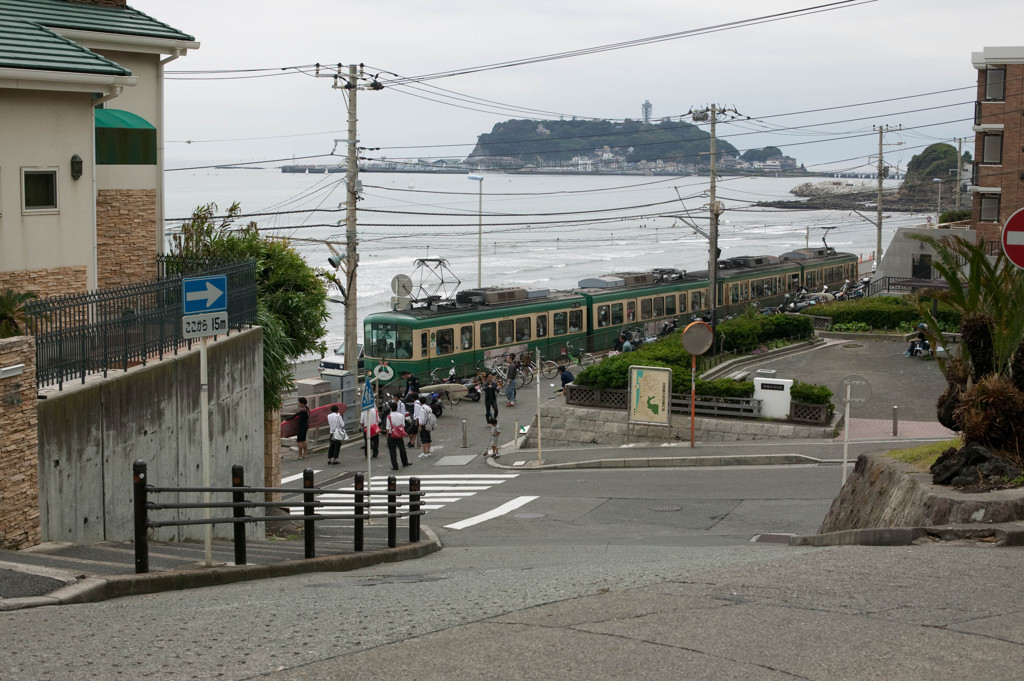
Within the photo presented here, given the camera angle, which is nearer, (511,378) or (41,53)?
(41,53)

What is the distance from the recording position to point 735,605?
7.40 m

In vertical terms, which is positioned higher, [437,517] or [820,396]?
[820,396]

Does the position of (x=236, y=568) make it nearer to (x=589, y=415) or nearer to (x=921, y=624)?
(x=921, y=624)

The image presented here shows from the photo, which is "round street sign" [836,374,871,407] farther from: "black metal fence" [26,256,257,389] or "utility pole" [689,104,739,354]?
"utility pole" [689,104,739,354]

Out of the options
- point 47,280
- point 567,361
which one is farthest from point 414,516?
point 567,361

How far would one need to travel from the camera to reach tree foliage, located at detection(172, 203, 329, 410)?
19453 mm

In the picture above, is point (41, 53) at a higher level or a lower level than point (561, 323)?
higher

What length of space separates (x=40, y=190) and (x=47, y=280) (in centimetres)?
131

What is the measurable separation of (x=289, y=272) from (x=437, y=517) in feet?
17.4

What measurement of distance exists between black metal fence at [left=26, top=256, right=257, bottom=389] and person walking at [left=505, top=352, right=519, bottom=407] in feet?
63.1

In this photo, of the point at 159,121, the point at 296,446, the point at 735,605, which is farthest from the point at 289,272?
the point at 735,605

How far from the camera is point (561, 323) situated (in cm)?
4050

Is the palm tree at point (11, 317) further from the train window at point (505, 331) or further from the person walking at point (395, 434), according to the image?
the train window at point (505, 331)

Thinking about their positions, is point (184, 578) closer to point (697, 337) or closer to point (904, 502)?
point (904, 502)
